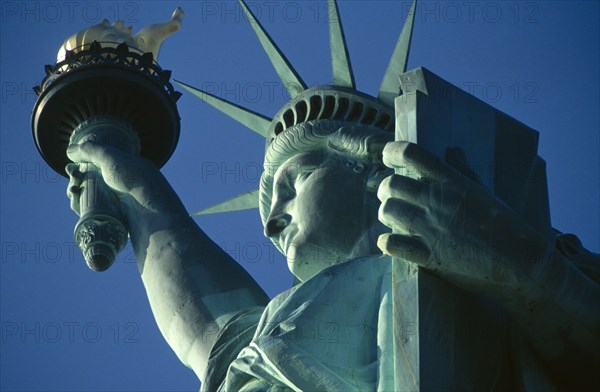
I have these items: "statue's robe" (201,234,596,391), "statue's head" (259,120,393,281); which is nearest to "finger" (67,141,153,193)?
"statue's head" (259,120,393,281)

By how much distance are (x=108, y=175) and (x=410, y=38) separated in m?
3.44

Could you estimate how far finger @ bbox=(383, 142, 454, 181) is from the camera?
12462 millimetres

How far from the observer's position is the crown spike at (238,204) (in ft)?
55.0

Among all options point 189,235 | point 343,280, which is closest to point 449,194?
point 343,280

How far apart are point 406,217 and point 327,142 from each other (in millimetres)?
3192

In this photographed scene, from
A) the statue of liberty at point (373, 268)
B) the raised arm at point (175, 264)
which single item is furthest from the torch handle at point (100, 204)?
the statue of liberty at point (373, 268)

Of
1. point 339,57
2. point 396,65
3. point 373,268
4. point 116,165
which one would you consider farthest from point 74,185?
point 373,268

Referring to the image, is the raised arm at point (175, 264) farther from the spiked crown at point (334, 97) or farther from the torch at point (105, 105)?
the spiked crown at point (334, 97)

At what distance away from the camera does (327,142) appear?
1551 centimetres

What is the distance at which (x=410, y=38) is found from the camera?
16016 mm

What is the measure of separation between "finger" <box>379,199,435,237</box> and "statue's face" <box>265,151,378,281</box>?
7.82ft

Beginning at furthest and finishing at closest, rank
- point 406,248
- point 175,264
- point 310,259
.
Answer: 1. point 175,264
2. point 310,259
3. point 406,248

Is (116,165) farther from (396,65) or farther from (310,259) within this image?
(310,259)

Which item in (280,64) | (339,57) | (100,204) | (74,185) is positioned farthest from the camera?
(74,185)
